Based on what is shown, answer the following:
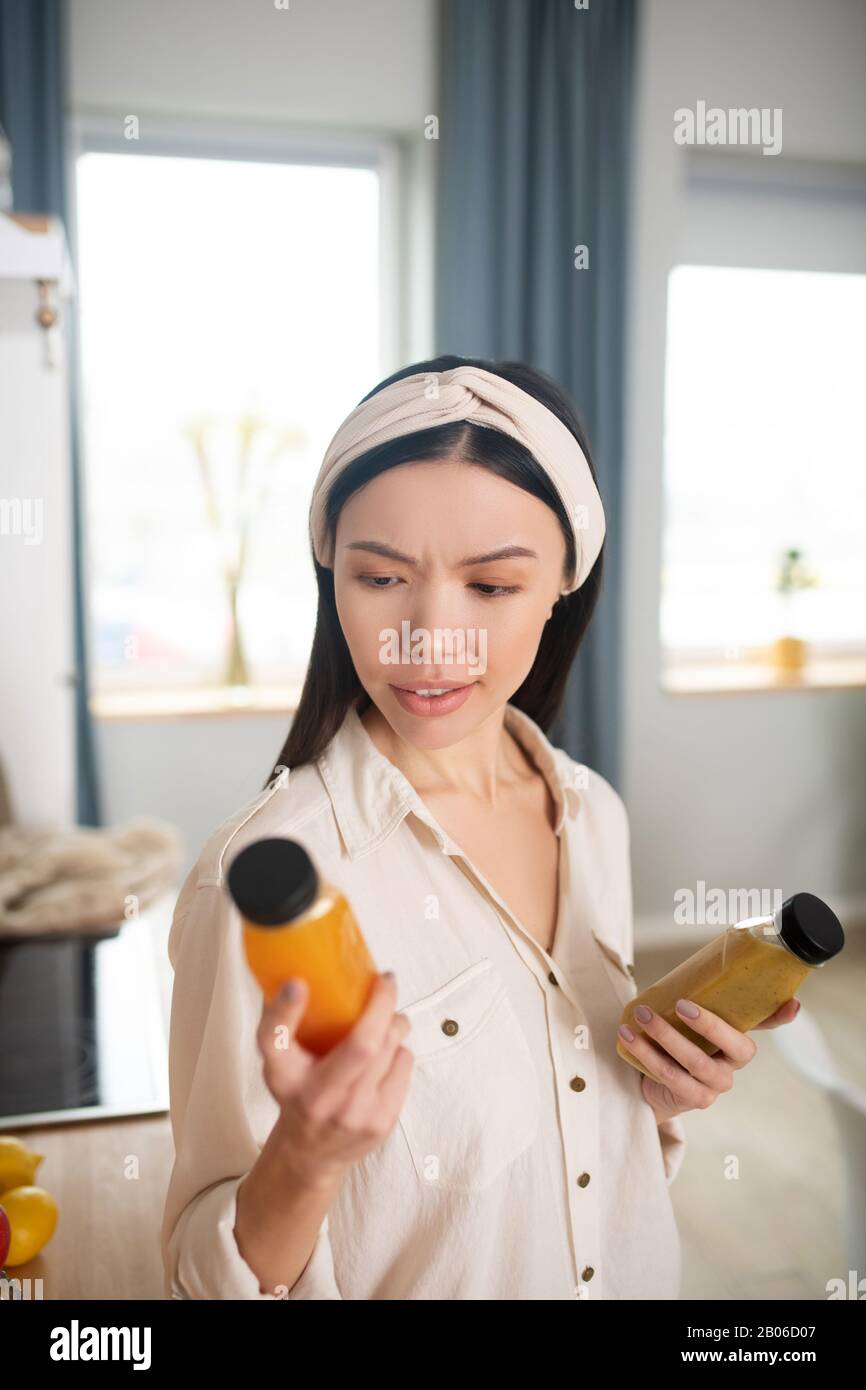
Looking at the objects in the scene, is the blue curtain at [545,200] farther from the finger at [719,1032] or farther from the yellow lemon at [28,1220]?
the finger at [719,1032]

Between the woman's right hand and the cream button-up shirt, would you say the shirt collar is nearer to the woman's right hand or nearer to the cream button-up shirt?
the cream button-up shirt

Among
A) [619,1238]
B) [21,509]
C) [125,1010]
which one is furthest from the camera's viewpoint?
[21,509]

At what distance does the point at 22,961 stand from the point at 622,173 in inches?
85.2

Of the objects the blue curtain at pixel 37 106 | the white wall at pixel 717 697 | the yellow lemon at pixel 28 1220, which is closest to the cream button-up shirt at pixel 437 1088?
the yellow lemon at pixel 28 1220

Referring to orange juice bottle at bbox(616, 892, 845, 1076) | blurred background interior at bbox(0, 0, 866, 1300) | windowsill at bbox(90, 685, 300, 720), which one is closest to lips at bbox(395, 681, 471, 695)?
orange juice bottle at bbox(616, 892, 845, 1076)

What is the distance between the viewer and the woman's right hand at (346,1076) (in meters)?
0.41

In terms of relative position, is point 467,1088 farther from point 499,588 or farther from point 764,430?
point 764,430

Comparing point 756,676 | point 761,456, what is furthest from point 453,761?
point 761,456

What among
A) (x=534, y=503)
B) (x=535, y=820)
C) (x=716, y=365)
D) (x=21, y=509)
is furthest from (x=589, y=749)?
(x=534, y=503)

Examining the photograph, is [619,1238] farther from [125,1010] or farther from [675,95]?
[675,95]

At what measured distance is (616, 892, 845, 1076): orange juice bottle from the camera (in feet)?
1.75

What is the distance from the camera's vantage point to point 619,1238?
0.74m

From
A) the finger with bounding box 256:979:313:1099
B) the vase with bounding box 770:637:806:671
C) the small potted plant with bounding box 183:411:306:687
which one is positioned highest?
the small potted plant with bounding box 183:411:306:687

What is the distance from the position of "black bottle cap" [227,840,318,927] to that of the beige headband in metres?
0.30
